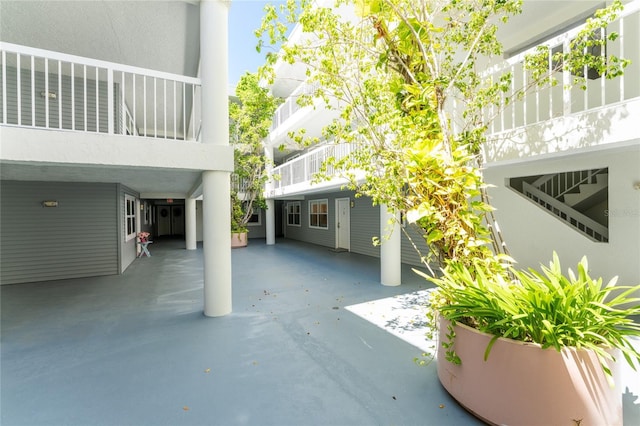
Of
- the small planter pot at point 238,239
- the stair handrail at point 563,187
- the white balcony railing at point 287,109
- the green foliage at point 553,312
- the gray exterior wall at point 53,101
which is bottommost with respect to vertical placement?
the small planter pot at point 238,239

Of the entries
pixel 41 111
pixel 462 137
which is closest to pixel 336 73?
pixel 462 137

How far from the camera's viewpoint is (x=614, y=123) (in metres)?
3.34

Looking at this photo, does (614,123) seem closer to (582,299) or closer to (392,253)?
(582,299)

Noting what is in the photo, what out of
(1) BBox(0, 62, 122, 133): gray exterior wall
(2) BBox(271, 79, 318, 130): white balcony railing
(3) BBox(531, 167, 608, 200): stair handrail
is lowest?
(3) BBox(531, 167, 608, 200): stair handrail

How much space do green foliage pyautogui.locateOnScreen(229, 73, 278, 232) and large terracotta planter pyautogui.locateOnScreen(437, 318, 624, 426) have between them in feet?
38.5

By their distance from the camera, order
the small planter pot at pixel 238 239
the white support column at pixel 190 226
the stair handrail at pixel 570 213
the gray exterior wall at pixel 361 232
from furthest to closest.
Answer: the small planter pot at pixel 238 239 → the white support column at pixel 190 226 → the gray exterior wall at pixel 361 232 → the stair handrail at pixel 570 213

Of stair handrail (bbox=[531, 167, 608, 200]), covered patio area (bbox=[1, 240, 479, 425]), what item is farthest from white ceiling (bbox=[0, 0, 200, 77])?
stair handrail (bbox=[531, 167, 608, 200])

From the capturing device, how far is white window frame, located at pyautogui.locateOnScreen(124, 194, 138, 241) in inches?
355

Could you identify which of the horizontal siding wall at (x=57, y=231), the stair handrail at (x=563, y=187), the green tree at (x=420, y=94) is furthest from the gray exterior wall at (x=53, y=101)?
the stair handrail at (x=563, y=187)

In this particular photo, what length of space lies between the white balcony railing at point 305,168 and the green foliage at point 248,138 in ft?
3.17

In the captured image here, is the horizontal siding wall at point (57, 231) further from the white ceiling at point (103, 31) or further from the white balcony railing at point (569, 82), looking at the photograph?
A: the white balcony railing at point (569, 82)

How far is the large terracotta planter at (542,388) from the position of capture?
6.98ft

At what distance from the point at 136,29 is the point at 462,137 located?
6.37 m

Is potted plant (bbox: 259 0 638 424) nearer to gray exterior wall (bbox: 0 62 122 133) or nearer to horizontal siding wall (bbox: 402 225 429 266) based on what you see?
horizontal siding wall (bbox: 402 225 429 266)
